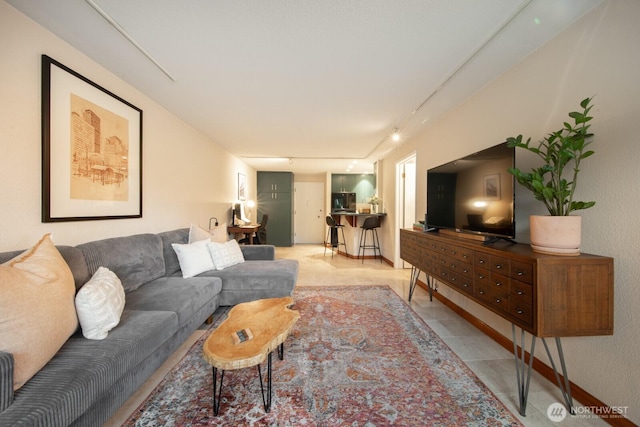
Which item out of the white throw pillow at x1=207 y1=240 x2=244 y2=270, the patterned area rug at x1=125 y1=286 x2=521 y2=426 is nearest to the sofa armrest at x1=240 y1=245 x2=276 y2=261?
the white throw pillow at x1=207 y1=240 x2=244 y2=270

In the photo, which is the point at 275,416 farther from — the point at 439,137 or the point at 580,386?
the point at 439,137

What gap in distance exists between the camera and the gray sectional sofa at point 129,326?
2.99ft

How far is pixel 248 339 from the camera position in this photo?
1.37 metres

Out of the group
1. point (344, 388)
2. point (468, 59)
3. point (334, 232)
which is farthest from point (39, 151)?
point (334, 232)

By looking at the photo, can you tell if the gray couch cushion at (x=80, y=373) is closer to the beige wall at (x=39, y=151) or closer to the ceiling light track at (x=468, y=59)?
the beige wall at (x=39, y=151)

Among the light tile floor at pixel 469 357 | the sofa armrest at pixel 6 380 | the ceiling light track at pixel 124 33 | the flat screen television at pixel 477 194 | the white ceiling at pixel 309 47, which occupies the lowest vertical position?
the light tile floor at pixel 469 357

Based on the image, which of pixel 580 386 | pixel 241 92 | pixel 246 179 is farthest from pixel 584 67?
pixel 246 179

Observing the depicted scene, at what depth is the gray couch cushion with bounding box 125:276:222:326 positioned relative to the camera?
179 cm

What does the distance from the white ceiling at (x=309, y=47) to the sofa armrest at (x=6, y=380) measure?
178 centimetres

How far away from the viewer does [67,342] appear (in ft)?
4.02

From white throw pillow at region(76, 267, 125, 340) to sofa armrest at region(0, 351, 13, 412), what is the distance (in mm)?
407

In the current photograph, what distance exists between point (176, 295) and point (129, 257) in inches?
21.8

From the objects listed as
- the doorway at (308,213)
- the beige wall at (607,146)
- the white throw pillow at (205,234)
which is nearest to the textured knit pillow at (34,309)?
the white throw pillow at (205,234)

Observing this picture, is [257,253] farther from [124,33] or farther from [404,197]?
[404,197]
